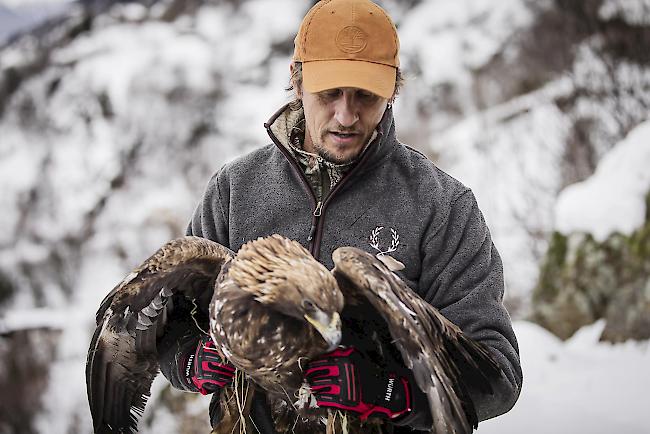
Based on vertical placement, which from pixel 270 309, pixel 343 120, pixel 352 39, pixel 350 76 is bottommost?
pixel 270 309

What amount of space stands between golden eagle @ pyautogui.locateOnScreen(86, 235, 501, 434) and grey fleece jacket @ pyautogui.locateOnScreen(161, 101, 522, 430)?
0.18m

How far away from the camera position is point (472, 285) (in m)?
2.39

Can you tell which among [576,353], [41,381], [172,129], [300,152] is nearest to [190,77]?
[172,129]

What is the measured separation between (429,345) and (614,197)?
6.23 metres

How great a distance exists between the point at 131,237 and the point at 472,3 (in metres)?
11.7

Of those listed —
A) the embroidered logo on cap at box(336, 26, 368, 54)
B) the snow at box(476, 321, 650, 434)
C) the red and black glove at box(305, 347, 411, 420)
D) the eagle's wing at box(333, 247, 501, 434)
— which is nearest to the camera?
the eagle's wing at box(333, 247, 501, 434)

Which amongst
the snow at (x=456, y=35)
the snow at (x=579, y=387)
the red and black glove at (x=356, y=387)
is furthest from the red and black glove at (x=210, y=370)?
the snow at (x=456, y=35)

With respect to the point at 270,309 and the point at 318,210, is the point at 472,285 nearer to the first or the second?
the point at 318,210

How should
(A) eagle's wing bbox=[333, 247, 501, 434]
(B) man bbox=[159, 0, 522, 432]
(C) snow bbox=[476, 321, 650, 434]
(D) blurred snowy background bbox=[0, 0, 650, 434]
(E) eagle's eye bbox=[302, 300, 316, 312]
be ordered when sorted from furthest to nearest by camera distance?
(D) blurred snowy background bbox=[0, 0, 650, 434], (C) snow bbox=[476, 321, 650, 434], (B) man bbox=[159, 0, 522, 432], (E) eagle's eye bbox=[302, 300, 316, 312], (A) eagle's wing bbox=[333, 247, 501, 434]

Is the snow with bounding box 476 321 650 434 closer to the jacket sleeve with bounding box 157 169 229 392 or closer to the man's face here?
the jacket sleeve with bounding box 157 169 229 392

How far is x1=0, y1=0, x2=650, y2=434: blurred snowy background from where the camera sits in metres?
7.07

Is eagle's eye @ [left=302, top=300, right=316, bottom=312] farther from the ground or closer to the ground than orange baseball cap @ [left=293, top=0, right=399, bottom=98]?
Answer: closer to the ground

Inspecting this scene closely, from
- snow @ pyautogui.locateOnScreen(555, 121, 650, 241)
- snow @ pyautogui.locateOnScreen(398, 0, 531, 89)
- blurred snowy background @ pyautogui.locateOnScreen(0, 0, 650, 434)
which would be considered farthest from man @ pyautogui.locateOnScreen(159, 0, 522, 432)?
snow @ pyautogui.locateOnScreen(398, 0, 531, 89)

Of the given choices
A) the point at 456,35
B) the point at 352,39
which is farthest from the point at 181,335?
the point at 456,35
